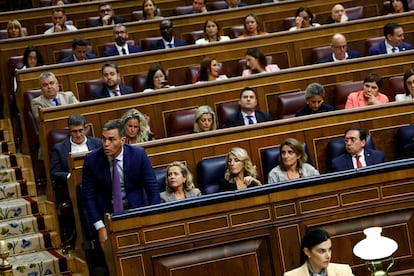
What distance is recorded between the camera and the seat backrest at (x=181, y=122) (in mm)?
6645

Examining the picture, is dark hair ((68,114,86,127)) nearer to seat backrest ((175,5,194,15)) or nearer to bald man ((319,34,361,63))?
bald man ((319,34,361,63))

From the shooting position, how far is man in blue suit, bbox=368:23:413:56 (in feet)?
25.4

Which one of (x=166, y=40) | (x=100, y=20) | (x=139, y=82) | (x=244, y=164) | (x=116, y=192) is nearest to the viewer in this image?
(x=116, y=192)

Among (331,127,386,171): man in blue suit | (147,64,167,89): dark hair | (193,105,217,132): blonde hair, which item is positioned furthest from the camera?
(147,64,167,89): dark hair

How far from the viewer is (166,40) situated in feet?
27.3

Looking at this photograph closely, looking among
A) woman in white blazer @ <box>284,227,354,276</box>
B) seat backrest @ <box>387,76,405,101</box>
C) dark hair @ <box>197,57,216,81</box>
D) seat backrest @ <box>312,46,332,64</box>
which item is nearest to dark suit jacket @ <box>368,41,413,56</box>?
seat backrest @ <box>312,46,332,64</box>

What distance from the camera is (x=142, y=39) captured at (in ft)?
28.0

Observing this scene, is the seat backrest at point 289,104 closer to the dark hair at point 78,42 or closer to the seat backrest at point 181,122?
the seat backrest at point 181,122

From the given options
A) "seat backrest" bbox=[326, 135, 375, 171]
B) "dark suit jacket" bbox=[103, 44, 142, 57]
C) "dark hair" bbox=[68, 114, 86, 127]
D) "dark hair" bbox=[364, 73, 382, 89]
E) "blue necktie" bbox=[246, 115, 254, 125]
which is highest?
"dark suit jacket" bbox=[103, 44, 142, 57]

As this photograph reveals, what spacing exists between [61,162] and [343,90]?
1.95 m

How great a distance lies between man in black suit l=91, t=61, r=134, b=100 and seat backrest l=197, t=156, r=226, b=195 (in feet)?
4.65

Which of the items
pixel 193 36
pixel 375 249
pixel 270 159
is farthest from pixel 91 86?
pixel 375 249

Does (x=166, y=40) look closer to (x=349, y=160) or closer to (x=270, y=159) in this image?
(x=270, y=159)

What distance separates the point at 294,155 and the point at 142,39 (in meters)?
3.10
